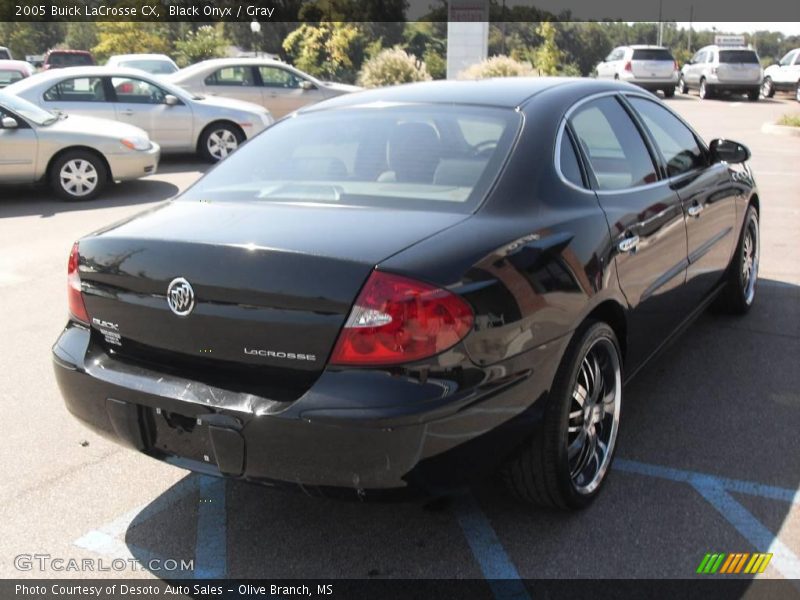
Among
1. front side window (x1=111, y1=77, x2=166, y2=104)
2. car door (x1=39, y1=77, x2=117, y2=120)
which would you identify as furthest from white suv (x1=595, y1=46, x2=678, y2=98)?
car door (x1=39, y1=77, x2=117, y2=120)

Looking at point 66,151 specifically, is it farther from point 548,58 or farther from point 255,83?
point 548,58

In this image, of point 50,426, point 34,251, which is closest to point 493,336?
point 50,426

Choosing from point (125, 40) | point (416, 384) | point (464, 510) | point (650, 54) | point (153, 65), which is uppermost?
point (125, 40)

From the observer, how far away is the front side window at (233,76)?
1558 centimetres

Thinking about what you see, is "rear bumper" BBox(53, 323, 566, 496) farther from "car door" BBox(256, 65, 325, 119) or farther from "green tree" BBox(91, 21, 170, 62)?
"green tree" BBox(91, 21, 170, 62)

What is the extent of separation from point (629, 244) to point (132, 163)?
844cm

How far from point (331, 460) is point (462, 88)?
212 centimetres

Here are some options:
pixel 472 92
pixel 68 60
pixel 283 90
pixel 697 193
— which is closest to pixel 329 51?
pixel 68 60

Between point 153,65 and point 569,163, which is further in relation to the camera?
point 153,65

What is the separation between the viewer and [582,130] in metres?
3.63

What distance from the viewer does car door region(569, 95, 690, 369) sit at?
11.6 feet

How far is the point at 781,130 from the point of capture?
17250 millimetres

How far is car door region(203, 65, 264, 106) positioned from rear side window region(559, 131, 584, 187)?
1312 cm

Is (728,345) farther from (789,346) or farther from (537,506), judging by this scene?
(537,506)
